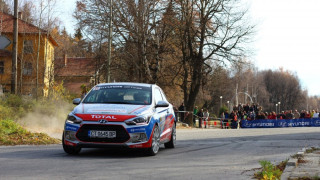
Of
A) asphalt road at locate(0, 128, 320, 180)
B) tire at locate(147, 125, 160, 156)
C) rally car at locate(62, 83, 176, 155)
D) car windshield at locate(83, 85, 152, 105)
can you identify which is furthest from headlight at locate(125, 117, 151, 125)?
car windshield at locate(83, 85, 152, 105)

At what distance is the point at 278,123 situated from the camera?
44.8 m

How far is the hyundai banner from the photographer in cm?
4356

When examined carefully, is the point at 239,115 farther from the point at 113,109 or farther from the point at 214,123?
the point at 113,109

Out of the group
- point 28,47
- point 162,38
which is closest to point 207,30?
point 162,38

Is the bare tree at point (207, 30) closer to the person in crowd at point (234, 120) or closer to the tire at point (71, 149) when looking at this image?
the person in crowd at point (234, 120)

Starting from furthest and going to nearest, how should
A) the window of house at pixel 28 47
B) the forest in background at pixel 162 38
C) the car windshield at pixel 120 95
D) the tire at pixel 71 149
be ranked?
the window of house at pixel 28 47, the forest in background at pixel 162 38, the car windshield at pixel 120 95, the tire at pixel 71 149

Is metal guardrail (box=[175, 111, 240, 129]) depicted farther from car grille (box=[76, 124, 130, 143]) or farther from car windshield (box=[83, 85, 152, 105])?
car grille (box=[76, 124, 130, 143])

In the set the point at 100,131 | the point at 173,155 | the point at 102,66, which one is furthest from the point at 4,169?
the point at 102,66

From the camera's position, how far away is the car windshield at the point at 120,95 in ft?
39.0

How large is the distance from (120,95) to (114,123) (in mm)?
1582

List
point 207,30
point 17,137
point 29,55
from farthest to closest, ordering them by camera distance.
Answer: point 29,55 → point 207,30 → point 17,137

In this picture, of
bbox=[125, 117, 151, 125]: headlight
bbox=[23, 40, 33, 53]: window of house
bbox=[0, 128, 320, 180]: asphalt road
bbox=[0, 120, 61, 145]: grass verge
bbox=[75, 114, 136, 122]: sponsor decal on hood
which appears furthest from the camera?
bbox=[23, 40, 33, 53]: window of house

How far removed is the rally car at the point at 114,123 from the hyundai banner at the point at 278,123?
107 feet

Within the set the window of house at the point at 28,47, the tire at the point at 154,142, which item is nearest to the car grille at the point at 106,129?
the tire at the point at 154,142
